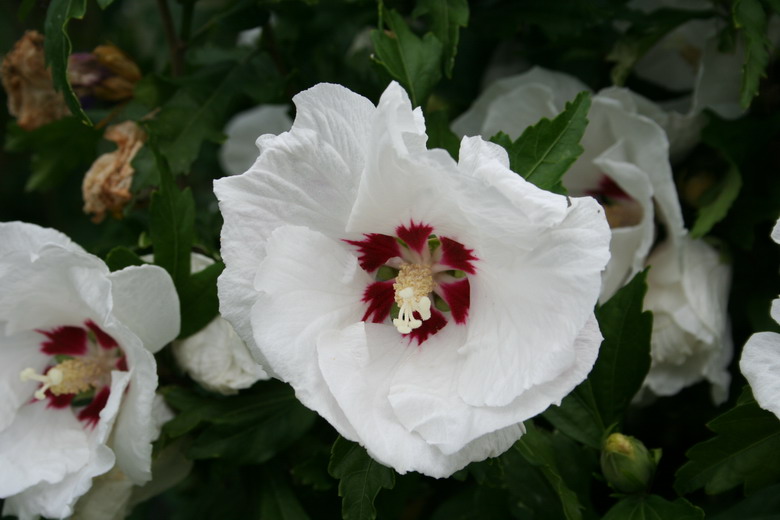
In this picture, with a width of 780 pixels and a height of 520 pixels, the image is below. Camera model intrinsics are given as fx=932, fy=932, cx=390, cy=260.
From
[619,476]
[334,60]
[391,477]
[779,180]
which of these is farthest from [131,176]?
[779,180]

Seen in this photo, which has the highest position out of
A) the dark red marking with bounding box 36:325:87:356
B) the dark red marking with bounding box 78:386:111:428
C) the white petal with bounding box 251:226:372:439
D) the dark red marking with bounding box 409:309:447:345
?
the white petal with bounding box 251:226:372:439

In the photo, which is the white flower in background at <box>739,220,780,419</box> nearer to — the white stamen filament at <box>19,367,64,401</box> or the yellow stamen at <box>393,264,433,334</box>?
the yellow stamen at <box>393,264,433,334</box>

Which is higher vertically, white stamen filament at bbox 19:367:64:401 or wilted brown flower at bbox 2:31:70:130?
wilted brown flower at bbox 2:31:70:130

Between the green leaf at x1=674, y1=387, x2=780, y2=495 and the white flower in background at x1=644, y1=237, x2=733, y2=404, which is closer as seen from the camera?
the green leaf at x1=674, y1=387, x2=780, y2=495

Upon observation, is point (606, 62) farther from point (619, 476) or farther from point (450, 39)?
point (619, 476)

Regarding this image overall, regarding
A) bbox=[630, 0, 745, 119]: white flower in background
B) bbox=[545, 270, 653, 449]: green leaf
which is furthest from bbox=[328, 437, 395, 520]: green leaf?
bbox=[630, 0, 745, 119]: white flower in background

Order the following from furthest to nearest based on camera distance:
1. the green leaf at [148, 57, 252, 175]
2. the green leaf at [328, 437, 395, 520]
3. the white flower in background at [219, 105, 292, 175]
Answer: the white flower in background at [219, 105, 292, 175] < the green leaf at [148, 57, 252, 175] < the green leaf at [328, 437, 395, 520]

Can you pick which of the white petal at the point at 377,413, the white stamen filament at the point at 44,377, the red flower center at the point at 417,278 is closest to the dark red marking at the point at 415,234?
the red flower center at the point at 417,278
